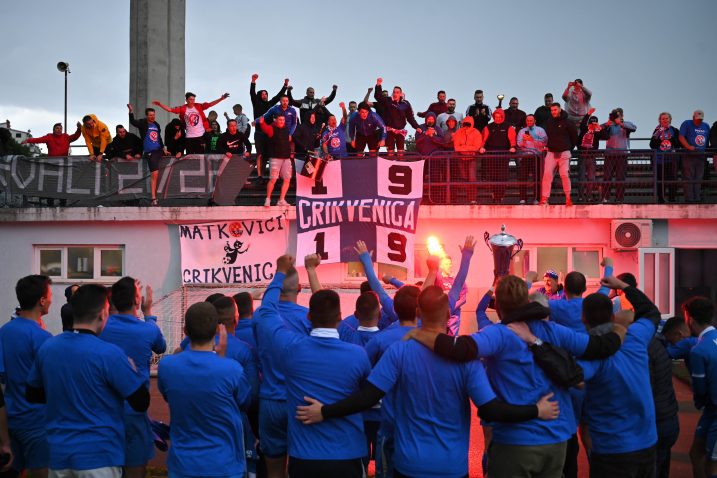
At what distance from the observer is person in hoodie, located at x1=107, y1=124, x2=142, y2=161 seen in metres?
15.5

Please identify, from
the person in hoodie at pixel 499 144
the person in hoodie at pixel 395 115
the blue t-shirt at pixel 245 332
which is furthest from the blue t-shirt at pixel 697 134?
the blue t-shirt at pixel 245 332

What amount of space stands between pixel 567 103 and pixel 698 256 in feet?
14.5

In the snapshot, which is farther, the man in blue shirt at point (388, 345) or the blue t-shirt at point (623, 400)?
the man in blue shirt at point (388, 345)

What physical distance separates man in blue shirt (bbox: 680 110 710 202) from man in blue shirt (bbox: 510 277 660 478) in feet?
33.7

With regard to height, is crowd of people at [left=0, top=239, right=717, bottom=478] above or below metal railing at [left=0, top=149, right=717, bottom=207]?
below

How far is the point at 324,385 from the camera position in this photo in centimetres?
443

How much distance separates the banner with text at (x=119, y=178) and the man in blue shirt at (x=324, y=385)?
1057 centimetres

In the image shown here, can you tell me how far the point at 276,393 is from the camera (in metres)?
5.64

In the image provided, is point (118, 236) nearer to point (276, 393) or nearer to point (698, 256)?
point (276, 393)

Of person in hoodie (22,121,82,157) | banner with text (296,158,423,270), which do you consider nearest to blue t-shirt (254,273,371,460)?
banner with text (296,158,423,270)

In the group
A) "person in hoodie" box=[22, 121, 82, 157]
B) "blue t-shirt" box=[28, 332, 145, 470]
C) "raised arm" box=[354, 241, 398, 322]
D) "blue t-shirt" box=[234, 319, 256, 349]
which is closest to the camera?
"blue t-shirt" box=[28, 332, 145, 470]

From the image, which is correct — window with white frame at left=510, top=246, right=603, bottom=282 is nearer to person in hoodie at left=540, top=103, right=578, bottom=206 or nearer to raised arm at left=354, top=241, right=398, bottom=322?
person in hoodie at left=540, top=103, right=578, bottom=206

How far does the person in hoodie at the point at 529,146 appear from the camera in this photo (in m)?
14.1

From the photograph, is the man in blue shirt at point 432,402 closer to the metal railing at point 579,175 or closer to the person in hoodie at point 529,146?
the metal railing at point 579,175
